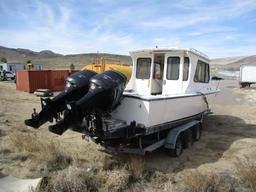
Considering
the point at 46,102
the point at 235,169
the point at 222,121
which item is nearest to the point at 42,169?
the point at 46,102

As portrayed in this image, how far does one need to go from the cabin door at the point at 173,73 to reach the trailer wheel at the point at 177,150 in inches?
69.6

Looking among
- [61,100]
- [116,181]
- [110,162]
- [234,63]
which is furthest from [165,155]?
[234,63]

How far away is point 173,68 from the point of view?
8.98m

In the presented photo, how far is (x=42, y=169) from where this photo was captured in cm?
587

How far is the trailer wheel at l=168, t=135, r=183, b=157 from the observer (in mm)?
7336

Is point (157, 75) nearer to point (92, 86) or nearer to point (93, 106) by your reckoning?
point (92, 86)

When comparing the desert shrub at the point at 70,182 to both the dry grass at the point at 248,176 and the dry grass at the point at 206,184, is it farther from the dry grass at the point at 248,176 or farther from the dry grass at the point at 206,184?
the dry grass at the point at 248,176

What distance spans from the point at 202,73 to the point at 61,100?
18.2ft

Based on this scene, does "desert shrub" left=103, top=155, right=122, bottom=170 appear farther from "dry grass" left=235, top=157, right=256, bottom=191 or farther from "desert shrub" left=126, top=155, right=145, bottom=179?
"dry grass" left=235, top=157, right=256, bottom=191

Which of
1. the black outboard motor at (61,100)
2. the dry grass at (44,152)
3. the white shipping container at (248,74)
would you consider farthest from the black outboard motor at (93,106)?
the white shipping container at (248,74)

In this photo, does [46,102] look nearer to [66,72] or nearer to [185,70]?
[185,70]

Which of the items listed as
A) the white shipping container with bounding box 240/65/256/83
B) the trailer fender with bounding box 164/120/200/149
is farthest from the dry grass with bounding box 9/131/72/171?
the white shipping container with bounding box 240/65/256/83

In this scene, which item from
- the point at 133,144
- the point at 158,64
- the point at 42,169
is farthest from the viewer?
the point at 158,64

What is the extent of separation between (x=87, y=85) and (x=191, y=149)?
3.70m
